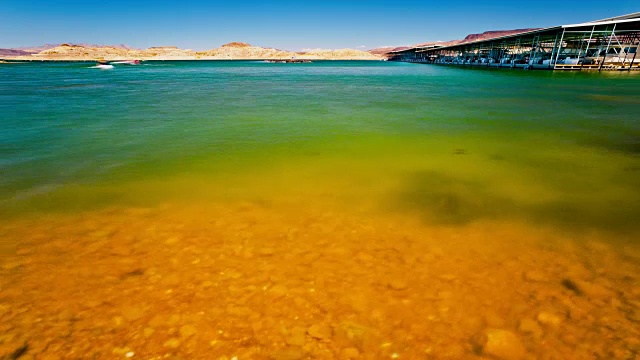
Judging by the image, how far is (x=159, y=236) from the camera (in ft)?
17.9

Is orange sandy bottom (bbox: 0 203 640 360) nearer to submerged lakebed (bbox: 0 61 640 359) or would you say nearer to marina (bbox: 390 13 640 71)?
submerged lakebed (bbox: 0 61 640 359)

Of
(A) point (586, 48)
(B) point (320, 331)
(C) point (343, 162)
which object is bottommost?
(C) point (343, 162)

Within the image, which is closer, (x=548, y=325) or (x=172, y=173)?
(x=548, y=325)

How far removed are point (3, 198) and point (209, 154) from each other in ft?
16.1

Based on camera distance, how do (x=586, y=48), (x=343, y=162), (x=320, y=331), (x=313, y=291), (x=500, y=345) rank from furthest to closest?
(x=586, y=48), (x=343, y=162), (x=313, y=291), (x=320, y=331), (x=500, y=345)

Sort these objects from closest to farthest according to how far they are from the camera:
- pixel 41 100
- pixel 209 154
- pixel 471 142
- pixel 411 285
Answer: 1. pixel 411 285
2. pixel 209 154
3. pixel 471 142
4. pixel 41 100

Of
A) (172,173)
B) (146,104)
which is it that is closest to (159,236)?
(172,173)

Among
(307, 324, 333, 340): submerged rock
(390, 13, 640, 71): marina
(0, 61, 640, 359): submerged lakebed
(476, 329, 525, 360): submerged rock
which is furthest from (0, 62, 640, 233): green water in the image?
(390, 13, 640, 71): marina

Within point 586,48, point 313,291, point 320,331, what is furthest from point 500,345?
point 586,48

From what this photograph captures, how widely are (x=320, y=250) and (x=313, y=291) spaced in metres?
0.96

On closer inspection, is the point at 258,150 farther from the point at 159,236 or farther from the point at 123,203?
the point at 159,236

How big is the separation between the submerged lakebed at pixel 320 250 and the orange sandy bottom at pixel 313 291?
2 cm

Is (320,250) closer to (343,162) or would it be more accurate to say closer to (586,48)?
(343,162)

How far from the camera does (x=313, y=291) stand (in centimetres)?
418
